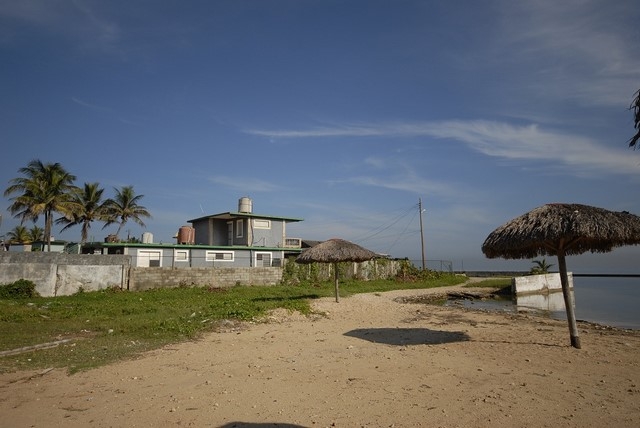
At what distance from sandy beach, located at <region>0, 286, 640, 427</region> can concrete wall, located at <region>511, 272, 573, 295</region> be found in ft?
64.5

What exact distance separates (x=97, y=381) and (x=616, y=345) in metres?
10.1

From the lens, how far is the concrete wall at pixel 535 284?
28.8 meters

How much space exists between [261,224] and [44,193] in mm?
18453

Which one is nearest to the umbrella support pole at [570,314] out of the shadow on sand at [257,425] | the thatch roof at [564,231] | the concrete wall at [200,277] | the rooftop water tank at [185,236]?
the thatch roof at [564,231]

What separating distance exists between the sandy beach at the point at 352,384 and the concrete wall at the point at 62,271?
41.7ft

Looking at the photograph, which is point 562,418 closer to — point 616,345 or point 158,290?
point 616,345

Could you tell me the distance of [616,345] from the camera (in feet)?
29.0

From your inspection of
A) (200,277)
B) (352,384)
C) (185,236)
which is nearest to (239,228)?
(185,236)

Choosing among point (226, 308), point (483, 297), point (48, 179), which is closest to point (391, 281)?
point (483, 297)

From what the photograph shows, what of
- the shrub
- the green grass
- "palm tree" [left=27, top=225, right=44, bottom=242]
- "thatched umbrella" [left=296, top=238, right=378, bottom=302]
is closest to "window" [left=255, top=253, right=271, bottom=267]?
the green grass

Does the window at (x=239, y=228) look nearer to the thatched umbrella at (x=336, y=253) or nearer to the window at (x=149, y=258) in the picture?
the window at (x=149, y=258)

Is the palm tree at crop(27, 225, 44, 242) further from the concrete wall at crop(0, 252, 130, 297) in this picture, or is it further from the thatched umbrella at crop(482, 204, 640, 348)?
the thatched umbrella at crop(482, 204, 640, 348)

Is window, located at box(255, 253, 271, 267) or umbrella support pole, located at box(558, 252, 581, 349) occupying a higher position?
window, located at box(255, 253, 271, 267)

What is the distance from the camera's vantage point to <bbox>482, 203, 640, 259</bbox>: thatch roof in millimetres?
8164
